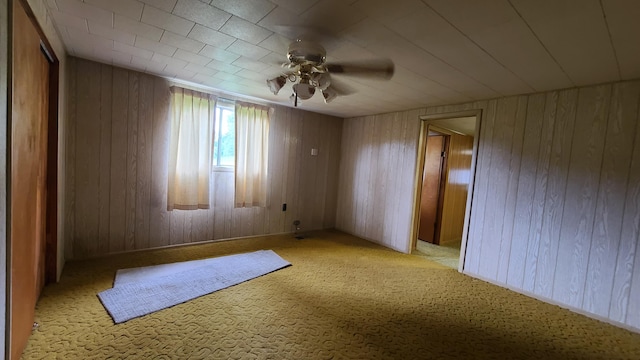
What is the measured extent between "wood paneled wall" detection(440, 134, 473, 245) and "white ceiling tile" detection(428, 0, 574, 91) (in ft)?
7.71

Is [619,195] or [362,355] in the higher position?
[619,195]

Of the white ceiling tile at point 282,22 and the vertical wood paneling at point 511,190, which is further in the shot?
the vertical wood paneling at point 511,190

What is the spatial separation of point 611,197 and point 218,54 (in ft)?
11.5

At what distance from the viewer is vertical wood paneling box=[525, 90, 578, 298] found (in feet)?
8.11

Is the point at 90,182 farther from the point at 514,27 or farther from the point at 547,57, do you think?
the point at 547,57

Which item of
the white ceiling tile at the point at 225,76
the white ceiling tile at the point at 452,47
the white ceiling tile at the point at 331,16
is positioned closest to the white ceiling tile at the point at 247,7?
the white ceiling tile at the point at 331,16

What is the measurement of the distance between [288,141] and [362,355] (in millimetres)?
3185

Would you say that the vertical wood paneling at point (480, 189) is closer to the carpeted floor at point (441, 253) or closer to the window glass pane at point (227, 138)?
the carpeted floor at point (441, 253)

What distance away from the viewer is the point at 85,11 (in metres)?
1.70

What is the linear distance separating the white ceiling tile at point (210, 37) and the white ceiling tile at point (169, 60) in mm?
651

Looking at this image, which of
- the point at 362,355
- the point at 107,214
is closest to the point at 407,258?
the point at 362,355

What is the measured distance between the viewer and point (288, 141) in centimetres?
426

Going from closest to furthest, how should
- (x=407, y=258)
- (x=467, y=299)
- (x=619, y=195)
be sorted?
(x=619, y=195), (x=467, y=299), (x=407, y=258)

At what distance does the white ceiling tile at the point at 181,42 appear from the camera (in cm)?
193
